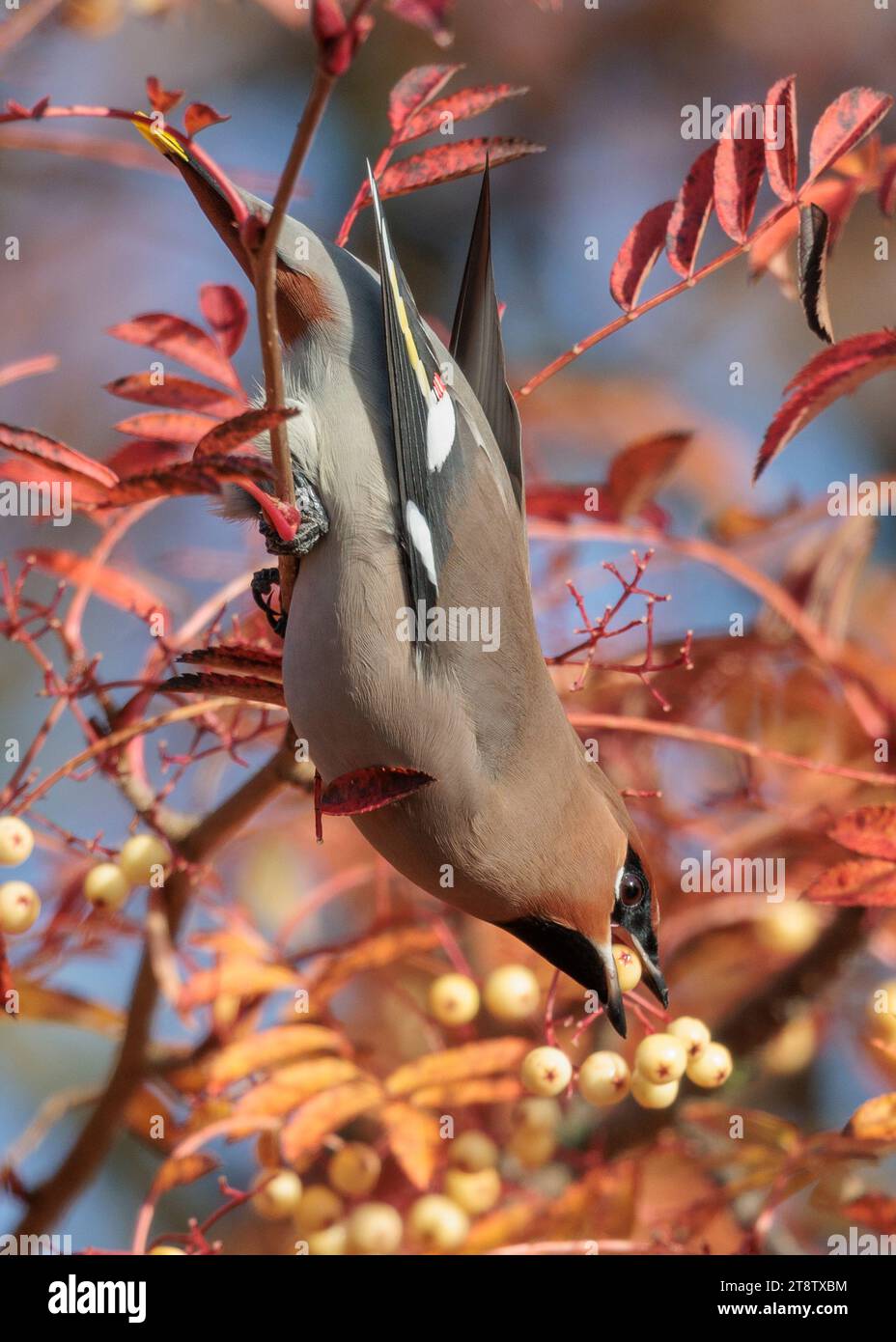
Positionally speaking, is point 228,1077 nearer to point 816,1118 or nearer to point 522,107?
point 816,1118

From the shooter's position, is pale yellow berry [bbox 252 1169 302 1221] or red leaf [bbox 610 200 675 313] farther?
pale yellow berry [bbox 252 1169 302 1221]

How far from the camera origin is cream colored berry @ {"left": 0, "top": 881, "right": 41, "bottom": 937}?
1.82 m

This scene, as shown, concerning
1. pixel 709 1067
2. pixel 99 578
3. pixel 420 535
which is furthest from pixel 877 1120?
pixel 99 578

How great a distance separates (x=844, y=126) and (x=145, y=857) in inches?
49.8

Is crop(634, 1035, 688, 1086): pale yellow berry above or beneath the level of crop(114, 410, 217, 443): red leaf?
beneath

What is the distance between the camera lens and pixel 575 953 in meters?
1.69

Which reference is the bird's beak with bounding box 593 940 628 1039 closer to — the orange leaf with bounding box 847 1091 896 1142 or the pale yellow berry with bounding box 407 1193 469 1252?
the orange leaf with bounding box 847 1091 896 1142

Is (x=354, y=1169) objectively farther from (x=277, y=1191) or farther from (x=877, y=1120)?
(x=877, y=1120)

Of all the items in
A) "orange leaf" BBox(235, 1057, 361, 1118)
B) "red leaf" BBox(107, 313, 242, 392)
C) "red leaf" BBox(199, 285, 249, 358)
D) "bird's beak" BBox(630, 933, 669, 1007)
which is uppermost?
"red leaf" BBox(199, 285, 249, 358)

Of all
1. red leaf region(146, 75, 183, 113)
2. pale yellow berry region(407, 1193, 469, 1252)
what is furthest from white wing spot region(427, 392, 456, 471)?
pale yellow berry region(407, 1193, 469, 1252)

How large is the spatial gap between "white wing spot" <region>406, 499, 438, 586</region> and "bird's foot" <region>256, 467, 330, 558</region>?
97mm

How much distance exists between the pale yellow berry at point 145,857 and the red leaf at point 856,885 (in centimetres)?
85

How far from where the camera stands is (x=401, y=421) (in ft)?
5.23
